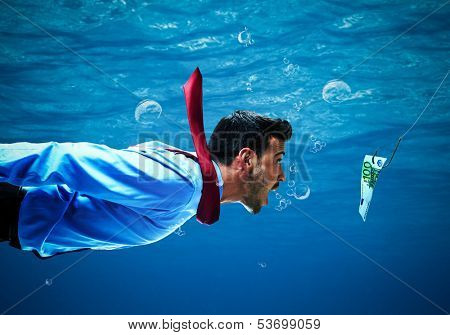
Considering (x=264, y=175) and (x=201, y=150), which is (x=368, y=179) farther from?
(x=201, y=150)

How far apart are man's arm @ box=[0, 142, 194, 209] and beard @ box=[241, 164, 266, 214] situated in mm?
839

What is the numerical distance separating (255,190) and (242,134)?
19.0 inches

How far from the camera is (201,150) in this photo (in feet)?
8.54

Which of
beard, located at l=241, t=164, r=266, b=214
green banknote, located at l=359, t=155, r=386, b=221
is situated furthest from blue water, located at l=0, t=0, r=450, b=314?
beard, located at l=241, t=164, r=266, b=214

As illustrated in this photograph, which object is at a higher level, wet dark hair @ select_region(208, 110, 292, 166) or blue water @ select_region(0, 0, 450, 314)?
blue water @ select_region(0, 0, 450, 314)

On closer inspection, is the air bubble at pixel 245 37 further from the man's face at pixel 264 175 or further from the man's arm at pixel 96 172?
the man's arm at pixel 96 172

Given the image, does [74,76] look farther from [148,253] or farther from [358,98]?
[148,253]

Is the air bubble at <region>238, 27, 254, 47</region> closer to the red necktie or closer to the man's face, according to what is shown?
the man's face

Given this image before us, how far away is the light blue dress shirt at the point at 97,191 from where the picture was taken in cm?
224

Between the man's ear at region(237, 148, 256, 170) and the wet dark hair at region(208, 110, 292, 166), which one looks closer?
the man's ear at region(237, 148, 256, 170)

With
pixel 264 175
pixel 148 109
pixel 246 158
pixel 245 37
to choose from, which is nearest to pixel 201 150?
pixel 246 158

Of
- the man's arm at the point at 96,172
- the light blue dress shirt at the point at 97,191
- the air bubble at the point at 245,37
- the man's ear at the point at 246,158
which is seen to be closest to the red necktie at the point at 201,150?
the light blue dress shirt at the point at 97,191

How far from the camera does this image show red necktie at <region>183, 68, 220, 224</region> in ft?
8.35

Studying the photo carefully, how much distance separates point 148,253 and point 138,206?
69041 mm
